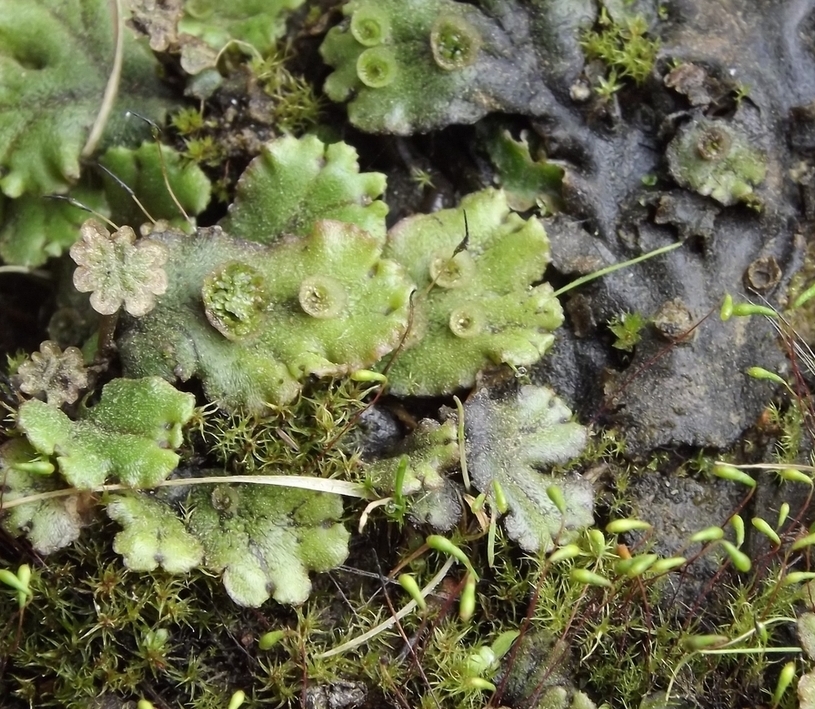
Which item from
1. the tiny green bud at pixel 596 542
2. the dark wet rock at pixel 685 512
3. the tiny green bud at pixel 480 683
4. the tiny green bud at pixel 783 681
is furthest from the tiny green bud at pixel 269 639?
the tiny green bud at pixel 783 681

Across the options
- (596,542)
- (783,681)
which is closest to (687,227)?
(596,542)

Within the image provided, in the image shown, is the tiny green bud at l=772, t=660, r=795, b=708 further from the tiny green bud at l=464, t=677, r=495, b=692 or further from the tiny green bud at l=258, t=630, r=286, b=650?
the tiny green bud at l=258, t=630, r=286, b=650

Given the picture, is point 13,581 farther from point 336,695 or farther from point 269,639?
point 336,695

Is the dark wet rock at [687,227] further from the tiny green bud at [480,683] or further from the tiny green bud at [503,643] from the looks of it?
the tiny green bud at [480,683]

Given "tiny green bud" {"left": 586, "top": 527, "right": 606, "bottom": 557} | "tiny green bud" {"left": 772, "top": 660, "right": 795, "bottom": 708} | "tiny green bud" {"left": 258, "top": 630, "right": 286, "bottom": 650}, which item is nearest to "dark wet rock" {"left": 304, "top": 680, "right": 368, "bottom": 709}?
"tiny green bud" {"left": 258, "top": 630, "right": 286, "bottom": 650}

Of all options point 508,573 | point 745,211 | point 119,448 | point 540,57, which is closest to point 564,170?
point 540,57

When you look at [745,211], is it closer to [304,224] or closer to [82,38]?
[304,224]
